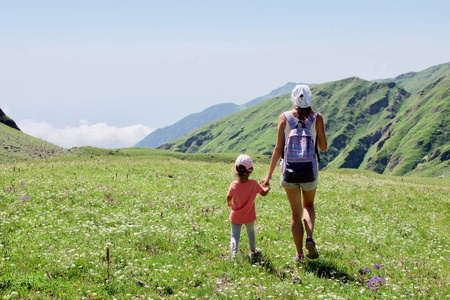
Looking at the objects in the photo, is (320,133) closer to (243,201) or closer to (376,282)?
(243,201)

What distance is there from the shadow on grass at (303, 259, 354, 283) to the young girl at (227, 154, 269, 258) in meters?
1.27

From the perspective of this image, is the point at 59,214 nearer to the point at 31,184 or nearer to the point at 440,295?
the point at 31,184

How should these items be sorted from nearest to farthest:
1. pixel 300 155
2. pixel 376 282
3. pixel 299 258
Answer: pixel 376 282 < pixel 300 155 < pixel 299 258

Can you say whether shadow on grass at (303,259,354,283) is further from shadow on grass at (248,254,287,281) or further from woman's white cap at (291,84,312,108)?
woman's white cap at (291,84,312,108)

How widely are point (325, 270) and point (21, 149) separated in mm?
82010

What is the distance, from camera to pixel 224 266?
8336 mm

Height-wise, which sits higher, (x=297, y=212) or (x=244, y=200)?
(x=244, y=200)

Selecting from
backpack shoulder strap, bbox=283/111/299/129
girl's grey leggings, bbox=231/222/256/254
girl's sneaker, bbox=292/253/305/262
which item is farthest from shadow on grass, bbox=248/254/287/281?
backpack shoulder strap, bbox=283/111/299/129

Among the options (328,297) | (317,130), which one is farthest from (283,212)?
(328,297)

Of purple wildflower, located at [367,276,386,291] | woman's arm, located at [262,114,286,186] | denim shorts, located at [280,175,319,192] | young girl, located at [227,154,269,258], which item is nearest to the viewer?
purple wildflower, located at [367,276,386,291]

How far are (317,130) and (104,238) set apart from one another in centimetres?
610

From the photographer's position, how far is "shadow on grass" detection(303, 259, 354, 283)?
8.12 m

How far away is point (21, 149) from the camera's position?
252 feet

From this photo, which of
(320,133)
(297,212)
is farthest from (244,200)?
(320,133)
